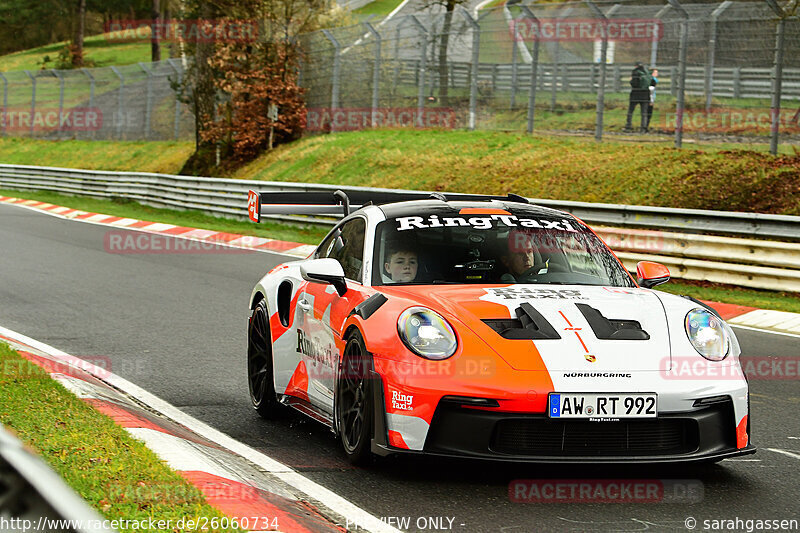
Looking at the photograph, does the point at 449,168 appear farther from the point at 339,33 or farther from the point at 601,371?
the point at 601,371

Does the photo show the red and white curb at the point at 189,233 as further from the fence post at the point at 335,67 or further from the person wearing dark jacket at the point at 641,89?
the fence post at the point at 335,67

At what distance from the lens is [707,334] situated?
5.54m

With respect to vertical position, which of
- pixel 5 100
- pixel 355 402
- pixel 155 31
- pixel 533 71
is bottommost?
pixel 355 402

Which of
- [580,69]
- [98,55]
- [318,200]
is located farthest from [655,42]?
[98,55]

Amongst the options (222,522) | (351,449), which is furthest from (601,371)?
(222,522)

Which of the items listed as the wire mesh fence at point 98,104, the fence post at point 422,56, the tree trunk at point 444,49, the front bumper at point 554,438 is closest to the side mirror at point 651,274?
the front bumper at point 554,438

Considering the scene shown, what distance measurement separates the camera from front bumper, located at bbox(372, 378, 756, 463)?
498 centimetres

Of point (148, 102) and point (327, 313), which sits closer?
point (327, 313)

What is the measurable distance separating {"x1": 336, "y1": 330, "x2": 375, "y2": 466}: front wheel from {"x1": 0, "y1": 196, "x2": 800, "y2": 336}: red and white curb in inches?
268

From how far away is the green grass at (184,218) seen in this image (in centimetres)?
2186

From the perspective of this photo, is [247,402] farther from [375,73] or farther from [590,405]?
[375,73]

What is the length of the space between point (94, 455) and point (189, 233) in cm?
1750

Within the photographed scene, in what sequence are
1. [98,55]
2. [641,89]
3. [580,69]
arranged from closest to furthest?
[641,89] → [580,69] → [98,55]

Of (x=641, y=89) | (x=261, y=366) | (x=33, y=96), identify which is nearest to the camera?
(x=261, y=366)
